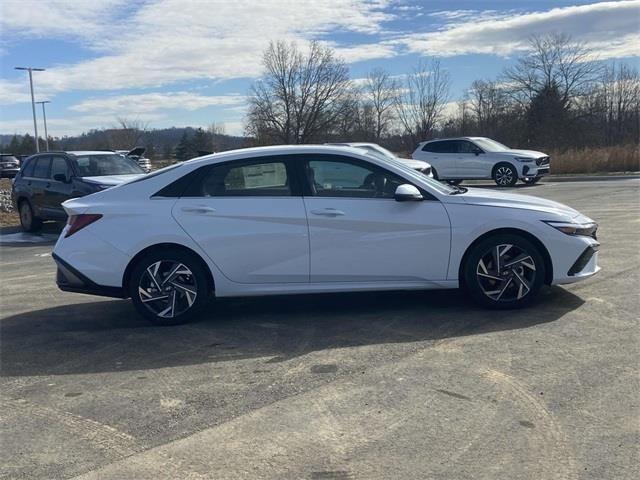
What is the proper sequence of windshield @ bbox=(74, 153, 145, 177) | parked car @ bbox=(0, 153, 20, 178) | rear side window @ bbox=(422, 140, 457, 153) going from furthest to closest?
parked car @ bbox=(0, 153, 20, 178)
rear side window @ bbox=(422, 140, 457, 153)
windshield @ bbox=(74, 153, 145, 177)

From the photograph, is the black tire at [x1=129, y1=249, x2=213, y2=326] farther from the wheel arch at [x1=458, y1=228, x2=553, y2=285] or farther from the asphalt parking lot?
the wheel arch at [x1=458, y1=228, x2=553, y2=285]

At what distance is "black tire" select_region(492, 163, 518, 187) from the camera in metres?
22.1

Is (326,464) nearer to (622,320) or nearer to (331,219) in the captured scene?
(331,219)

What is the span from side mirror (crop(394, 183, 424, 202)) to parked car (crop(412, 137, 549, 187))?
17.2 meters

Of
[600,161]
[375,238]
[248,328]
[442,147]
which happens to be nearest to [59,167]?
[248,328]

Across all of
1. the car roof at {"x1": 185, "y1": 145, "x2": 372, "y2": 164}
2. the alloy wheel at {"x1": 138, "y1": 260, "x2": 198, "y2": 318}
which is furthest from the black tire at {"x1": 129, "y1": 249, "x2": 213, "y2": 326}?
→ the car roof at {"x1": 185, "y1": 145, "x2": 372, "y2": 164}

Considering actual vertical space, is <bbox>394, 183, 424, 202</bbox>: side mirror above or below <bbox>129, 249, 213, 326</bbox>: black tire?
above

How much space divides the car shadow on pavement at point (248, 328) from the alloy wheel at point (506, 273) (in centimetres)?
18

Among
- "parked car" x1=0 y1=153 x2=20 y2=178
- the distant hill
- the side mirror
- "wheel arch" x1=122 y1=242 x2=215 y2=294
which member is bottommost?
"wheel arch" x1=122 y1=242 x2=215 y2=294

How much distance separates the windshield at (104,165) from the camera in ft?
43.2

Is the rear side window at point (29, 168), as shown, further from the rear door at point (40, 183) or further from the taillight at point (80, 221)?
the taillight at point (80, 221)

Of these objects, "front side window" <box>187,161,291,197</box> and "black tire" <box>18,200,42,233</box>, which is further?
"black tire" <box>18,200,42,233</box>

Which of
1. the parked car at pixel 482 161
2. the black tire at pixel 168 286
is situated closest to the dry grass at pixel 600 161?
the parked car at pixel 482 161

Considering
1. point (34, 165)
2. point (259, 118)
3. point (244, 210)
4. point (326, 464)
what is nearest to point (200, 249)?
point (244, 210)
